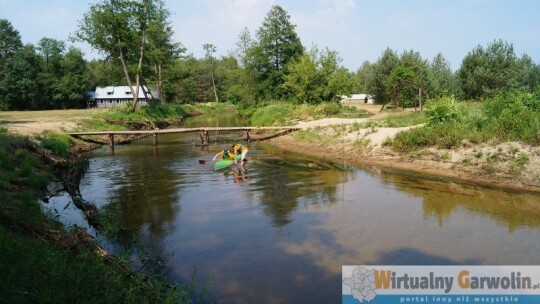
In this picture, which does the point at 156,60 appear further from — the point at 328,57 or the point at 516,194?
the point at 516,194

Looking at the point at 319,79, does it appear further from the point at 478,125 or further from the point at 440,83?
the point at 478,125

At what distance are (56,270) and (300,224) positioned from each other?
7372 millimetres

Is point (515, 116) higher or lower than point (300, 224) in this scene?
higher

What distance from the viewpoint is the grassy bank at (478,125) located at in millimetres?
16984

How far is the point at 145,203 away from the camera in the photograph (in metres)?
14.3

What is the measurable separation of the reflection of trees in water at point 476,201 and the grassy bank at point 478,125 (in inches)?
127

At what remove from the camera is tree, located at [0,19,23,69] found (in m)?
76.9

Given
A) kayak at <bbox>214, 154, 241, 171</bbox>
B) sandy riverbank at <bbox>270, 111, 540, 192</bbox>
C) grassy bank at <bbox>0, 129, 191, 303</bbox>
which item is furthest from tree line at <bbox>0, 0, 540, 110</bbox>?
grassy bank at <bbox>0, 129, 191, 303</bbox>

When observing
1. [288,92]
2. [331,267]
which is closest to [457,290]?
[331,267]

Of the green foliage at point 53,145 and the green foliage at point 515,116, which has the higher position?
the green foliage at point 515,116

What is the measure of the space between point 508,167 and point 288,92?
35.0m

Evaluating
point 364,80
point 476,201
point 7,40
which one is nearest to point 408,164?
point 476,201

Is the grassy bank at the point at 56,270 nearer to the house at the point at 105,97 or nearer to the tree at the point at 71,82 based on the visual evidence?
the tree at the point at 71,82

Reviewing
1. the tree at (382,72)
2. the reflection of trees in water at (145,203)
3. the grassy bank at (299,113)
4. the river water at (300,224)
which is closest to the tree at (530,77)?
the grassy bank at (299,113)
